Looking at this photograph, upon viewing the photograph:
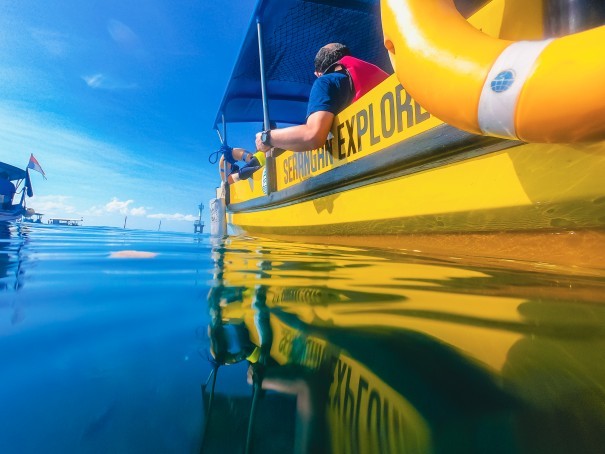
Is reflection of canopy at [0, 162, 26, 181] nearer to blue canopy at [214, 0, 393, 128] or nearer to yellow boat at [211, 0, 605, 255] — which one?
blue canopy at [214, 0, 393, 128]

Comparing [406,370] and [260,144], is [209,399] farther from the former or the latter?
[260,144]

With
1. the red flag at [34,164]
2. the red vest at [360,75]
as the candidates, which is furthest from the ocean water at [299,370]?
the red flag at [34,164]

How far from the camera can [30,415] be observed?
0.28m

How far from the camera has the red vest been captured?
208 cm

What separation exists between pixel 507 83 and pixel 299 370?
0.95m

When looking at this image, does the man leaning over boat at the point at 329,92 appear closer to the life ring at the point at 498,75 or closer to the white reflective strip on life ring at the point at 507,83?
the life ring at the point at 498,75

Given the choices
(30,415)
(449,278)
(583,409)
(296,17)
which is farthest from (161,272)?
(296,17)

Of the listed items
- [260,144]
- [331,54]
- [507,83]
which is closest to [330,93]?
[331,54]

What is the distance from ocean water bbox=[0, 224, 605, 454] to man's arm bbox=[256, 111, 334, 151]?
4.84 feet

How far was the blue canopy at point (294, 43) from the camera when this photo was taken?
2.93 metres

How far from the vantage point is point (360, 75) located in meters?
2.08

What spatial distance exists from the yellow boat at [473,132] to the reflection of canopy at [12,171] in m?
15.7

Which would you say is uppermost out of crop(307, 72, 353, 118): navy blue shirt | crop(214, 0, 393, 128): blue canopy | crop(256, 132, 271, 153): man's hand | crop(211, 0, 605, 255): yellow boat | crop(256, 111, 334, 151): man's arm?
crop(214, 0, 393, 128): blue canopy

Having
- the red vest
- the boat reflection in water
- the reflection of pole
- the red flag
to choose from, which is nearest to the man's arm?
the red vest
